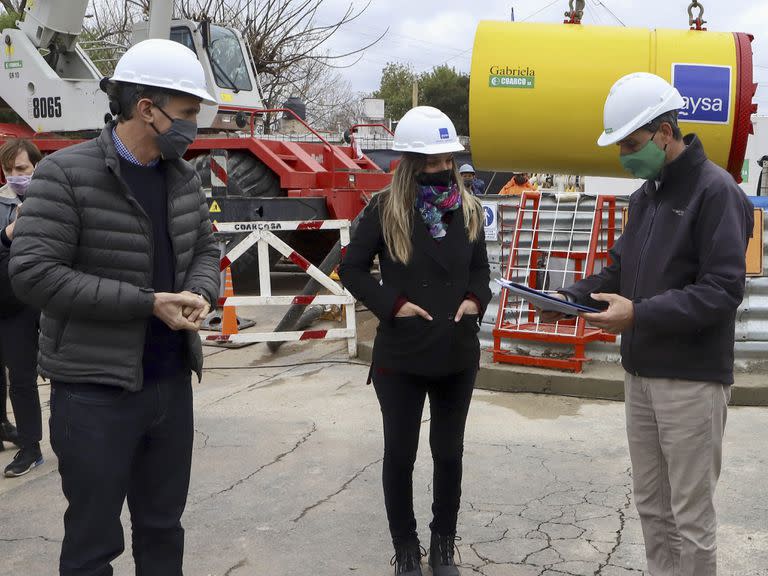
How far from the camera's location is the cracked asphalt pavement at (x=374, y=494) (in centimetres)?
374

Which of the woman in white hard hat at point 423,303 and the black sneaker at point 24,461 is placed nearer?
the woman in white hard hat at point 423,303

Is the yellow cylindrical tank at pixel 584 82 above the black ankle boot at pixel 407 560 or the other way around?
above

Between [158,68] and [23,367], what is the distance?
2.94 meters

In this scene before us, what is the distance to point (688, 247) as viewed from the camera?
2744mm

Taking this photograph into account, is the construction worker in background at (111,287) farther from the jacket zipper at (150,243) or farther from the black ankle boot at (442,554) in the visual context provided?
the black ankle boot at (442,554)

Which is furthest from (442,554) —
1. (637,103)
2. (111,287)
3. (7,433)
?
(7,433)

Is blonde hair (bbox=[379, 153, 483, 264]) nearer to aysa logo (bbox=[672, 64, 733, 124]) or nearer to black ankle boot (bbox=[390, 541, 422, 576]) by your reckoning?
black ankle boot (bbox=[390, 541, 422, 576])

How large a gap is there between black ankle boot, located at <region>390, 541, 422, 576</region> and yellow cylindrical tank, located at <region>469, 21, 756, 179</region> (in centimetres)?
253

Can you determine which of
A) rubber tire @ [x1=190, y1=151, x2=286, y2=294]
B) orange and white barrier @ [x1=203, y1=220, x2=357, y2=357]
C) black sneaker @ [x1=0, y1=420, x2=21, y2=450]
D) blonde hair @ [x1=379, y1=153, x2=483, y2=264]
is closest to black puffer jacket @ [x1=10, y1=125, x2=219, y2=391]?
blonde hair @ [x1=379, y1=153, x2=483, y2=264]

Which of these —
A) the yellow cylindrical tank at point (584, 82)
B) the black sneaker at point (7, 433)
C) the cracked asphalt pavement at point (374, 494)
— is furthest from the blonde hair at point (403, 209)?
the black sneaker at point (7, 433)

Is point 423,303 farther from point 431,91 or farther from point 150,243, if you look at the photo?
point 431,91

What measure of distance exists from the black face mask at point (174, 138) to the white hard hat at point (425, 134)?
37.7 inches

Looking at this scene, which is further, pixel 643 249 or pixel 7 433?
pixel 7 433

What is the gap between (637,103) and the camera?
279cm
